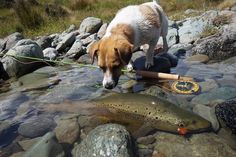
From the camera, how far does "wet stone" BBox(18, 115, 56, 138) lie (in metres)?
5.40

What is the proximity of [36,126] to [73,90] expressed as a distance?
5.48ft

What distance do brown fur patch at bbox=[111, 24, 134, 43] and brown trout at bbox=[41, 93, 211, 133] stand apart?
119 centimetres

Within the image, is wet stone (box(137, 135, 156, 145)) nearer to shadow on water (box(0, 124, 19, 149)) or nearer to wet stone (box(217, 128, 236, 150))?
wet stone (box(217, 128, 236, 150))

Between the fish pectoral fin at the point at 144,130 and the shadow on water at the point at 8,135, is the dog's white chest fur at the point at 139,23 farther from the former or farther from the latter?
the shadow on water at the point at 8,135

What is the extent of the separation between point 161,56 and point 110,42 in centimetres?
253

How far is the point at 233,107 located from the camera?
487 cm

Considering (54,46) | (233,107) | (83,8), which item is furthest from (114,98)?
(83,8)

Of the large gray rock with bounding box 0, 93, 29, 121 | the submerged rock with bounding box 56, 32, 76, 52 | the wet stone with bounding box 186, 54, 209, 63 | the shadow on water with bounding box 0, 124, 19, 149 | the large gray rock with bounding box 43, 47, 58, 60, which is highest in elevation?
the submerged rock with bounding box 56, 32, 76, 52

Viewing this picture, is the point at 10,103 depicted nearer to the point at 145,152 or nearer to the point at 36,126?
the point at 36,126

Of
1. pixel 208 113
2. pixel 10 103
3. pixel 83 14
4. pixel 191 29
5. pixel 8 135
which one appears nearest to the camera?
pixel 208 113

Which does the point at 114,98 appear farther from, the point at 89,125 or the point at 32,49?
the point at 32,49

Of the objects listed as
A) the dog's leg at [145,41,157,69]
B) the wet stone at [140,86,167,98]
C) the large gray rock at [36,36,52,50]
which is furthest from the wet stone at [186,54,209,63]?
the large gray rock at [36,36,52,50]

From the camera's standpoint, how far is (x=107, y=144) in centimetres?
429

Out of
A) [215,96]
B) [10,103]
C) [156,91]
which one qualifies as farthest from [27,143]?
[215,96]
